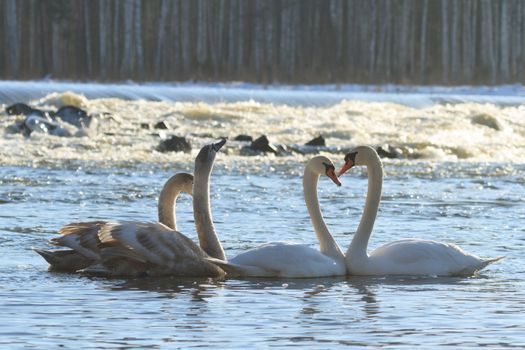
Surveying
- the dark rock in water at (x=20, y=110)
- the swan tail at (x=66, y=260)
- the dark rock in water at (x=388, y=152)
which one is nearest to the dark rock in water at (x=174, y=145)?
the dark rock in water at (x=388, y=152)

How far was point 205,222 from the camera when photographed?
10805 mm

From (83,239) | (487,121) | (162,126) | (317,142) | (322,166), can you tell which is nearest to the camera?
(83,239)

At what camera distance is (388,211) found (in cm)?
1548

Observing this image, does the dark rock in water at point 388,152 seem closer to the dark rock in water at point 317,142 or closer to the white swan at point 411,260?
the dark rock in water at point 317,142

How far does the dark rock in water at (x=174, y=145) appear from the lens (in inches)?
922

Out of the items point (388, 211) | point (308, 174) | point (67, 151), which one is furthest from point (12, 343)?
point (67, 151)

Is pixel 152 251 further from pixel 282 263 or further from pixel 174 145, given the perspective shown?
pixel 174 145

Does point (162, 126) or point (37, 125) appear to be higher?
point (37, 125)

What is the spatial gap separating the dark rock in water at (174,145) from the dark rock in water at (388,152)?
3.15 m

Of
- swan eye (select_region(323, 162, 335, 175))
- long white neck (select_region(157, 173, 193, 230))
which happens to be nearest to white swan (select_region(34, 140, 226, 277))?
long white neck (select_region(157, 173, 193, 230))

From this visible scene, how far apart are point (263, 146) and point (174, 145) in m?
1.41

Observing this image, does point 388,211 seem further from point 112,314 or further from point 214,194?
point 112,314

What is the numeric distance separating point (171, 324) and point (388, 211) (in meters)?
7.42

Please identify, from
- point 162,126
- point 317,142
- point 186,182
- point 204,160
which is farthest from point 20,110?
point 204,160
